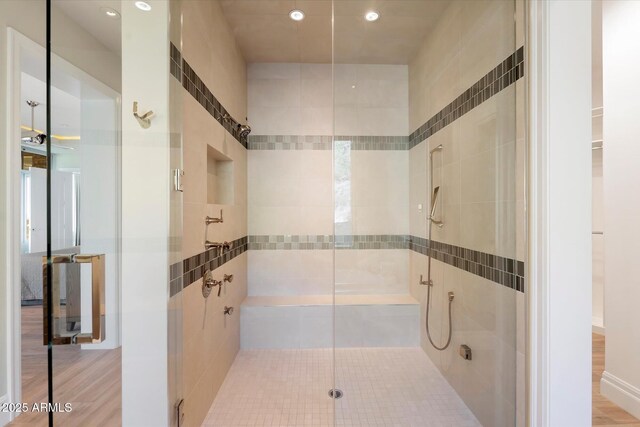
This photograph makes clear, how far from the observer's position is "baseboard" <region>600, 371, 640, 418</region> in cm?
165

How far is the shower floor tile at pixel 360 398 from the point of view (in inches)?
59.6

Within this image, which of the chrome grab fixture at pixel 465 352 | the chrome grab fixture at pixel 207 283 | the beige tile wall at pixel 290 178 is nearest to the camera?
the chrome grab fixture at pixel 465 352

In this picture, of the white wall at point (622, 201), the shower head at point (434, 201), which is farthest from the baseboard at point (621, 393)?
the shower head at point (434, 201)

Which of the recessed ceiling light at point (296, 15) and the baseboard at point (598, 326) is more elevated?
the recessed ceiling light at point (296, 15)

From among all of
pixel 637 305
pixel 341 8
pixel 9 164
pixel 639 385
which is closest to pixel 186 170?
pixel 9 164

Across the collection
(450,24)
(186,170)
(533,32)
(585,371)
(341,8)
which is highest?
(341,8)

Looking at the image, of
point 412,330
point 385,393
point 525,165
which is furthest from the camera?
point 412,330

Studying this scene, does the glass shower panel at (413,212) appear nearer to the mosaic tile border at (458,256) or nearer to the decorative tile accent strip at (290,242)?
the mosaic tile border at (458,256)

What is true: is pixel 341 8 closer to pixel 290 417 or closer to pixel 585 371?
pixel 585 371

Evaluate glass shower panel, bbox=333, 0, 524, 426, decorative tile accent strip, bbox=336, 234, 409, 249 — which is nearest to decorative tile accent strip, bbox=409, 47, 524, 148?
glass shower panel, bbox=333, 0, 524, 426

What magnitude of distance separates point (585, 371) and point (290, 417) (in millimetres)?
1427

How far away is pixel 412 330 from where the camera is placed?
1.75m

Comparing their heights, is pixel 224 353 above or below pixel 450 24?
below

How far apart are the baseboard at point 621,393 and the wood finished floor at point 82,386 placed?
8.75 ft
